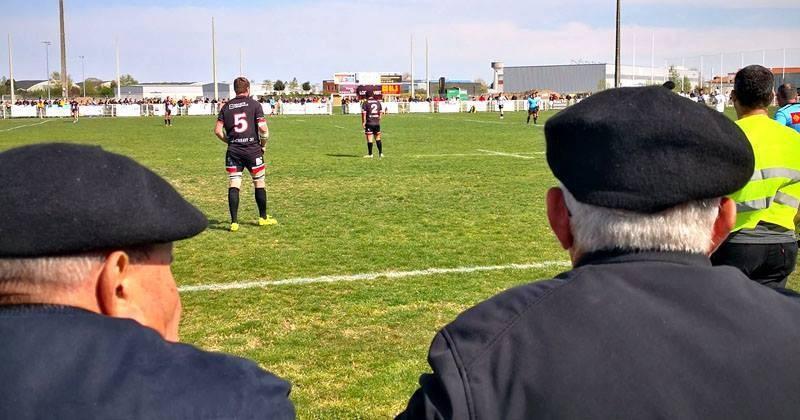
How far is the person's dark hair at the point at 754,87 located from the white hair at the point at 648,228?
3482 millimetres

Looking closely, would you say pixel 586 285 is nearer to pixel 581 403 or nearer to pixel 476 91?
pixel 581 403

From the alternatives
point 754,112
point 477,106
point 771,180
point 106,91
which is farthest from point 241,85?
point 106,91

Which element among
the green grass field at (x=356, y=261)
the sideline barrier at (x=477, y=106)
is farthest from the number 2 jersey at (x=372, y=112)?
the sideline barrier at (x=477, y=106)

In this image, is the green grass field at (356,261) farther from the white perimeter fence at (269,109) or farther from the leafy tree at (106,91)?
the leafy tree at (106,91)

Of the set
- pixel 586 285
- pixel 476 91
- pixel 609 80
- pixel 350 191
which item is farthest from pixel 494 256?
pixel 476 91

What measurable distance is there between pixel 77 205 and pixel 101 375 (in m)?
0.35

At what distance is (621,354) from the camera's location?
1.62m

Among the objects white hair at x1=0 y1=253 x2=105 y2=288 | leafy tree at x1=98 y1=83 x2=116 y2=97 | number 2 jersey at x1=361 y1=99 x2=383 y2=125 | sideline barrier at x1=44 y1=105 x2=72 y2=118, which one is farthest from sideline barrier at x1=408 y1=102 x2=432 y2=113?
leafy tree at x1=98 y1=83 x2=116 y2=97

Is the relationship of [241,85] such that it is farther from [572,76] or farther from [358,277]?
[572,76]

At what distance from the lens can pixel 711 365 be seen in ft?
5.35

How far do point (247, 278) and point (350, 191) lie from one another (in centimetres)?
680

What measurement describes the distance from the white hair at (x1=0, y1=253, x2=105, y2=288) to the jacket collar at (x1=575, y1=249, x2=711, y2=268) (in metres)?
1.12

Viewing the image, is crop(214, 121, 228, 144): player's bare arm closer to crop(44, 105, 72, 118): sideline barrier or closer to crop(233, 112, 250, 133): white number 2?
crop(233, 112, 250, 133): white number 2

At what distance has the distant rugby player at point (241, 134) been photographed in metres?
11.0
